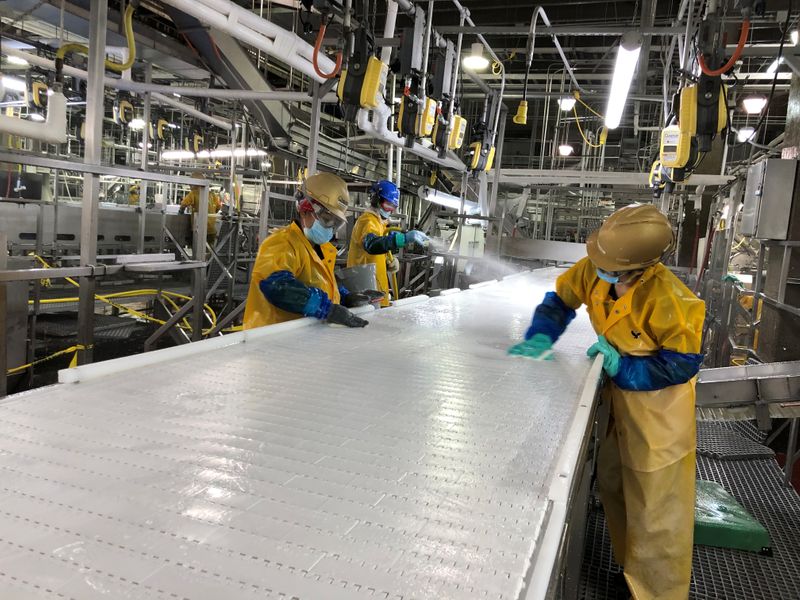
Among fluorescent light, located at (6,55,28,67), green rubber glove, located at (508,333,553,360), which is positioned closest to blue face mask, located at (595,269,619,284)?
green rubber glove, located at (508,333,553,360)

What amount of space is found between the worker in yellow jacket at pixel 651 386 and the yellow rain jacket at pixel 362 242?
3009mm

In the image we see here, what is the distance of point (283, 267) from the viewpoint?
126 inches

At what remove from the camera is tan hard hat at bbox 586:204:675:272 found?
2.36 metres

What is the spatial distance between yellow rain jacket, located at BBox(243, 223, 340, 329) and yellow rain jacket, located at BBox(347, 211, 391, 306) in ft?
5.92

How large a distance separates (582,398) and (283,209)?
500 inches

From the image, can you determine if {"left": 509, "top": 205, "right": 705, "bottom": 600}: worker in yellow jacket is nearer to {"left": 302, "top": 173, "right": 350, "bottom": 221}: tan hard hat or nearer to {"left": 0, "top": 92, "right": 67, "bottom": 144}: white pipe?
{"left": 302, "top": 173, "right": 350, "bottom": 221}: tan hard hat

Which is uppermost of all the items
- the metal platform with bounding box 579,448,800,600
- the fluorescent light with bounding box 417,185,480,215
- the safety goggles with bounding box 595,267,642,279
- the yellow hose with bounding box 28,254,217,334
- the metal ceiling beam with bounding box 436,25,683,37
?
the metal ceiling beam with bounding box 436,25,683,37

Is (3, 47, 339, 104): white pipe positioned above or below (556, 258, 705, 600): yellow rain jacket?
above

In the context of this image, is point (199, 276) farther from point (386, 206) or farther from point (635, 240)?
point (635, 240)

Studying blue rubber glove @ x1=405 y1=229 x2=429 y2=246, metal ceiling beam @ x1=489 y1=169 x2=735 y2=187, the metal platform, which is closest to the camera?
the metal platform

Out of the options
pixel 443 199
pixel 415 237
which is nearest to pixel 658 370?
pixel 415 237

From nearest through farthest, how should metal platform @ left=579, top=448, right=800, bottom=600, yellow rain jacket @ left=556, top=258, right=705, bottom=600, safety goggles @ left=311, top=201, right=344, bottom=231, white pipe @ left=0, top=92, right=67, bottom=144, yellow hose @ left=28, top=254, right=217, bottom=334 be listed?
yellow rain jacket @ left=556, top=258, right=705, bottom=600 → metal platform @ left=579, top=448, right=800, bottom=600 → safety goggles @ left=311, top=201, right=344, bottom=231 → white pipe @ left=0, top=92, right=67, bottom=144 → yellow hose @ left=28, top=254, right=217, bottom=334

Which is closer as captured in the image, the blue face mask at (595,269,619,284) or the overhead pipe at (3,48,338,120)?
the blue face mask at (595,269,619,284)

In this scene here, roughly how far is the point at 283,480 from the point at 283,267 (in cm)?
209
